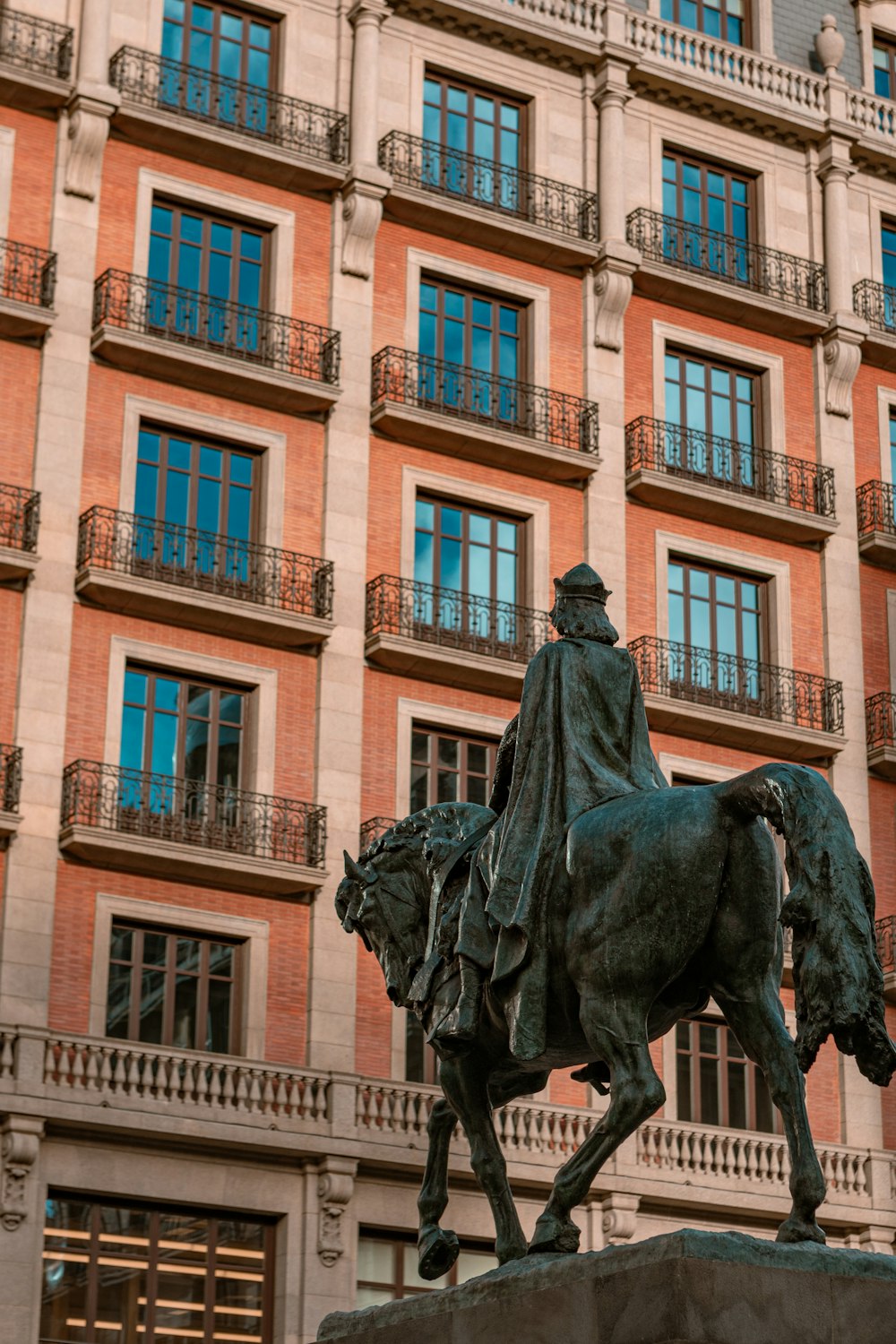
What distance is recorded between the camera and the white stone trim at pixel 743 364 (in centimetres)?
3634

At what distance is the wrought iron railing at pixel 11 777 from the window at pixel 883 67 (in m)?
21.5

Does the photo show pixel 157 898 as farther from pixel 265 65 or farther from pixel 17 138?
pixel 265 65

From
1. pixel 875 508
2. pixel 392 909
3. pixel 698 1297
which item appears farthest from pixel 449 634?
pixel 698 1297

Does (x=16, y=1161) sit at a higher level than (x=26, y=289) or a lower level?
lower

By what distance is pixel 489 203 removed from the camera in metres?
35.4

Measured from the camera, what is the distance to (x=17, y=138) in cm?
3188

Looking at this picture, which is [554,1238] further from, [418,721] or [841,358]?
[841,358]

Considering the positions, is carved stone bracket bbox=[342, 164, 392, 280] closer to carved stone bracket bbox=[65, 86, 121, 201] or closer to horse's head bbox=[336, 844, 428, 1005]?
carved stone bracket bbox=[65, 86, 121, 201]

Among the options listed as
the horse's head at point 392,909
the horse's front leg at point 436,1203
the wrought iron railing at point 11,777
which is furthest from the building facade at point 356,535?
the horse's front leg at point 436,1203

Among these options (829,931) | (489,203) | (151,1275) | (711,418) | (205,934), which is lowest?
(829,931)

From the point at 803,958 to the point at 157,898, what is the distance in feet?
71.7

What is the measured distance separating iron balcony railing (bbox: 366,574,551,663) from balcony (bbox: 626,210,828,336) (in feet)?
21.3

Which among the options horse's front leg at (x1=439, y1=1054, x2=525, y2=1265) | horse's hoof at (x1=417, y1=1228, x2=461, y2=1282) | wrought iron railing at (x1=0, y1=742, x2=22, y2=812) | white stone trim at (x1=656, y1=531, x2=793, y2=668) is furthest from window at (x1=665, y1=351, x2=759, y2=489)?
horse's hoof at (x1=417, y1=1228, x2=461, y2=1282)

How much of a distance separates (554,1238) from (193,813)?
21.7 metres
